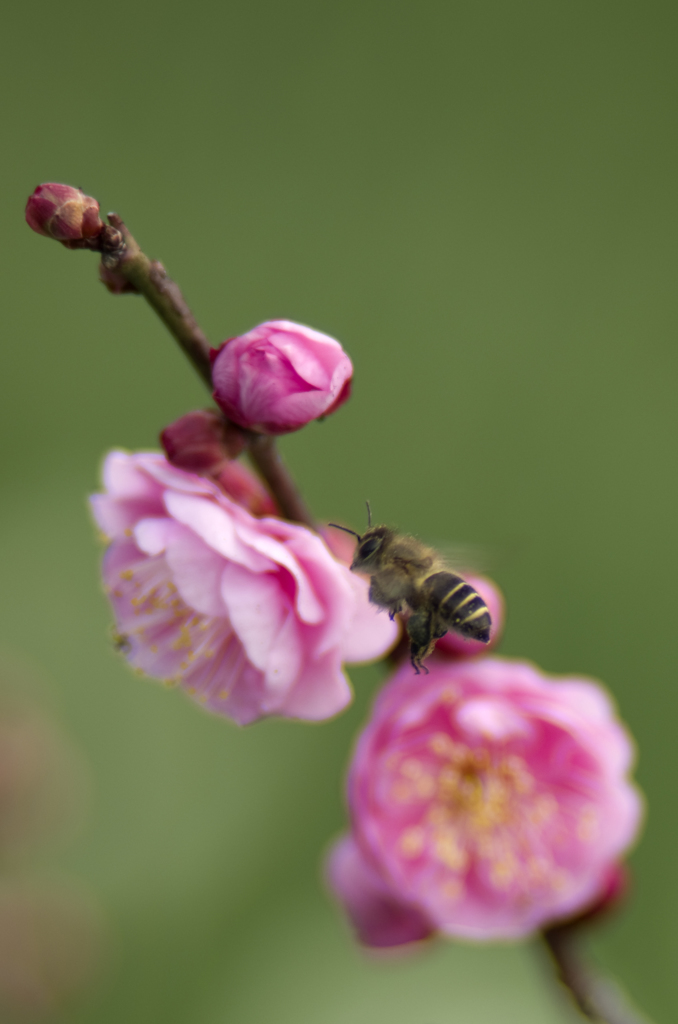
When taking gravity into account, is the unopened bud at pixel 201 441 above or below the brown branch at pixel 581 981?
above

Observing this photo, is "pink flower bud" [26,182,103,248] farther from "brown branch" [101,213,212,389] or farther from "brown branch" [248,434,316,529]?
"brown branch" [248,434,316,529]

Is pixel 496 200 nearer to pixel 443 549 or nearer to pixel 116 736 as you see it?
pixel 116 736

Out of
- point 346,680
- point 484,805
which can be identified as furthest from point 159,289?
point 484,805

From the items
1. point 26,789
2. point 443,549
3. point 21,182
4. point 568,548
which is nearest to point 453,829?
point 443,549

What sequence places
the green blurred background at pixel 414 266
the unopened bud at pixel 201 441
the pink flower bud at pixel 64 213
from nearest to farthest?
1. the pink flower bud at pixel 64 213
2. the unopened bud at pixel 201 441
3. the green blurred background at pixel 414 266

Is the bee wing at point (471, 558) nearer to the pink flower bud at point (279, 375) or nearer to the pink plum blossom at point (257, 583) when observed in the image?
the pink plum blossom at point (257, 583)

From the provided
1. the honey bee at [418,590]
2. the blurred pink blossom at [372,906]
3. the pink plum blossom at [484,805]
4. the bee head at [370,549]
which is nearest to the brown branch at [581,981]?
the pink plum blossom at [484,805]

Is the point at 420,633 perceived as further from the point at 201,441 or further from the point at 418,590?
the point at 201,441
